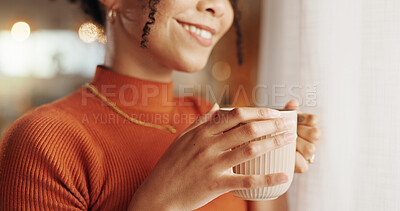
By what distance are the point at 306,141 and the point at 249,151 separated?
7.6 inches

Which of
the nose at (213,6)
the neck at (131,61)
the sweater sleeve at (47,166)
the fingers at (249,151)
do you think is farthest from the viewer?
the neck at (131,61)

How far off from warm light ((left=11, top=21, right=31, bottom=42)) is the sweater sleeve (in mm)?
3289

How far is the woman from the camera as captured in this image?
48cm

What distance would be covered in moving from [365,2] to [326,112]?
0.57 ft

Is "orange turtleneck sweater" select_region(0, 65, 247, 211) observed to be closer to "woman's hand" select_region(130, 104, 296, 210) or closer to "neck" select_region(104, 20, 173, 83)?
"neck" select_region(104, 20, 173, 83)

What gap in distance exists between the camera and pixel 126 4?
77 cm

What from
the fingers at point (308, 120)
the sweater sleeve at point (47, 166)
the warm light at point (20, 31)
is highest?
the warm light at point (20, 31)

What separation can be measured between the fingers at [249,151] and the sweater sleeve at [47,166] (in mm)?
275

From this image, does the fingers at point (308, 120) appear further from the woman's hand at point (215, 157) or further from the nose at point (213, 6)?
the nose at point (213, 6)

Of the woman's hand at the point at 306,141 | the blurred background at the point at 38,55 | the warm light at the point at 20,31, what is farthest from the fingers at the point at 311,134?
the warm light at the point at 20,31

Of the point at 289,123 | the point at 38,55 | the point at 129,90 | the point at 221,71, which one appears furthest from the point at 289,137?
the point at 38,55

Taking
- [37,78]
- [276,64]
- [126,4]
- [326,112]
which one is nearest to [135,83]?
[126,4]

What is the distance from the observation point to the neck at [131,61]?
0.82 meters

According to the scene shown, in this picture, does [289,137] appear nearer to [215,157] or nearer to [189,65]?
[215,157]
